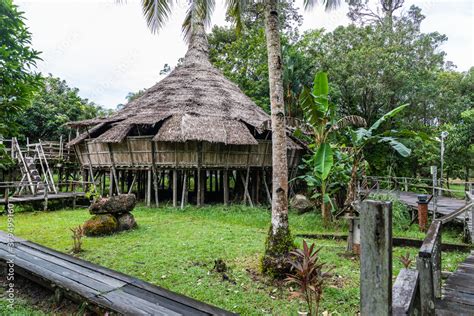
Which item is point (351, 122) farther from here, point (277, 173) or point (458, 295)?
point (458, 295)

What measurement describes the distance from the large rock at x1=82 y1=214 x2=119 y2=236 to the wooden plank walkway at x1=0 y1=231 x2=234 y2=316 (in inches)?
162

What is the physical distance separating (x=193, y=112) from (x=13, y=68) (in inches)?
426

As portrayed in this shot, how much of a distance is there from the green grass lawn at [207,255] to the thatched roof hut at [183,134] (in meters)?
3.11

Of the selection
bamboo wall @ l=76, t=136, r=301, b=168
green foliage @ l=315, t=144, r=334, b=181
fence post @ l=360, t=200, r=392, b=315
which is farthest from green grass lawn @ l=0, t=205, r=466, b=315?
bamboo wall @ l=76, t=136, r=301, b=168

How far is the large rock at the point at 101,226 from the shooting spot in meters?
8.47

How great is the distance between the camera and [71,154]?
20.7 metres

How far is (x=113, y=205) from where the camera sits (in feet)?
29.2

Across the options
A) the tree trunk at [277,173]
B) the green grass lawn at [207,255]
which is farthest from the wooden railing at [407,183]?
the tree trunk at [277,173]

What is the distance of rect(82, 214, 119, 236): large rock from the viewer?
333 inches

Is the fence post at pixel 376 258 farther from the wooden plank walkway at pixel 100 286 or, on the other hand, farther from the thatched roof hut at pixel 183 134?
the thatched roof hut at pixel 183 134

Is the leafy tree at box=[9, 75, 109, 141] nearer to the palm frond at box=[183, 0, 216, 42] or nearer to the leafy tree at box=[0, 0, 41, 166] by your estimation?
the palm frond at box=[183, 0, 216, 42]

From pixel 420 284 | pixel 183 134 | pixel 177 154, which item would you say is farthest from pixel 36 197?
pixel 420 284

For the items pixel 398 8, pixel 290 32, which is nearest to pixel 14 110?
pixel 290 32

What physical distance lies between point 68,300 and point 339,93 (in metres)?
17.9
